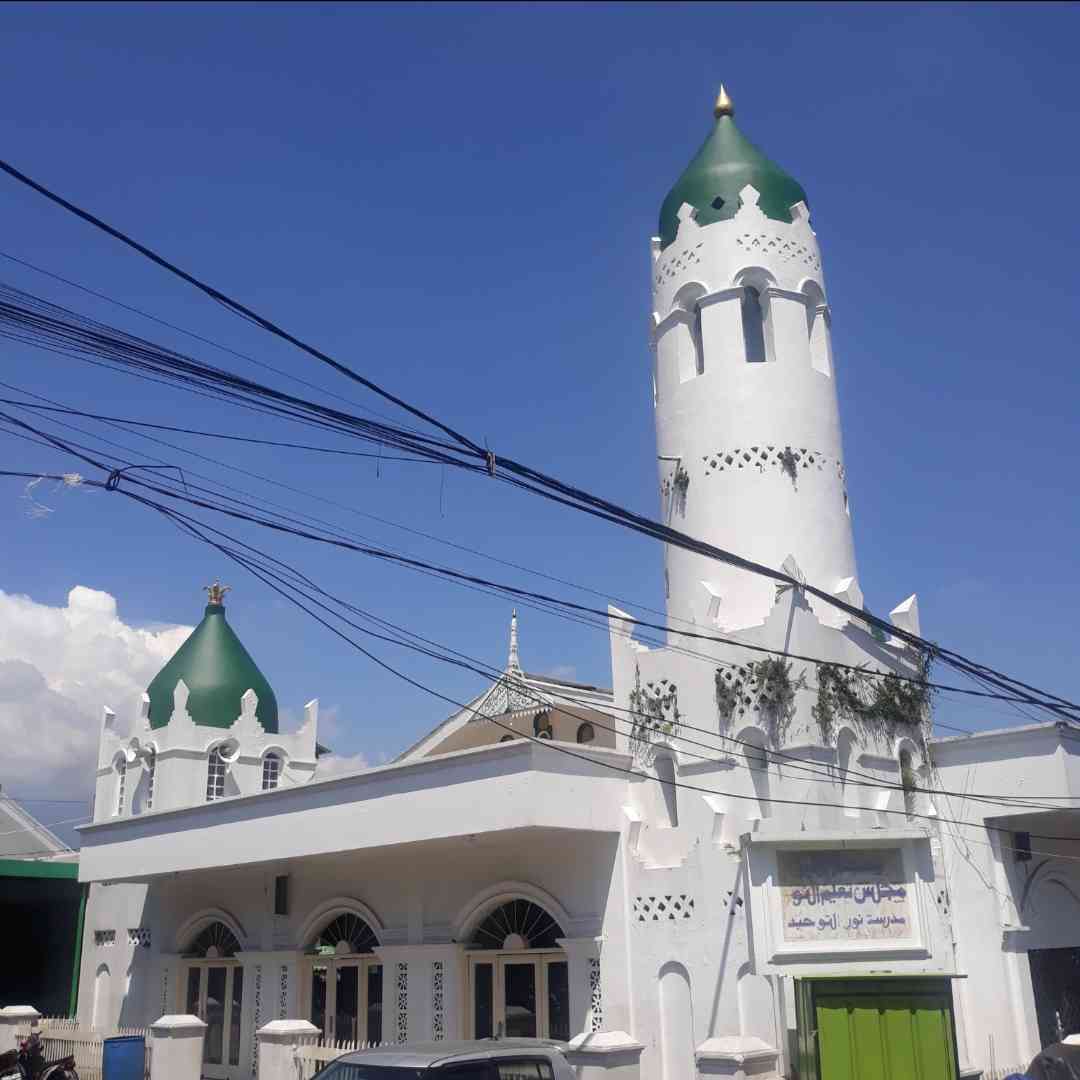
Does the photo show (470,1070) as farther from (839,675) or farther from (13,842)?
(13,842)

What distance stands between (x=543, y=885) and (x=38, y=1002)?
1769cm

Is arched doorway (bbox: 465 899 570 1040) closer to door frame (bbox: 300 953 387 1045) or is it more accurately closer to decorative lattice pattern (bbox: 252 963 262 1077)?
door frame (bbox: 300 953 387 1045)

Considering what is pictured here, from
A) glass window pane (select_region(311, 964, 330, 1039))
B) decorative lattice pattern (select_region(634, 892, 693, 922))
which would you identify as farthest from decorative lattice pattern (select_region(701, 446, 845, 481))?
glass window pane (select_region(311, 964, 330, 1039))

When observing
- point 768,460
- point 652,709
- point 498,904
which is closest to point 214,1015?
point 498,904

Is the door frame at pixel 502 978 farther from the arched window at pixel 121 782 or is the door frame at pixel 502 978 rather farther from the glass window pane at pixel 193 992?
the arched window at pixel 121 782

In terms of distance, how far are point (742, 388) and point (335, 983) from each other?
1322 cm

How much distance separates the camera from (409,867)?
20.9m

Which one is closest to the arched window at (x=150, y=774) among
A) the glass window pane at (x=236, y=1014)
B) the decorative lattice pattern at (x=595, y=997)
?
the glass window pane at (x=236, y=1014)

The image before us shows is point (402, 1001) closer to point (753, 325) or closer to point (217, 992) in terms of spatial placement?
point (217, 992)

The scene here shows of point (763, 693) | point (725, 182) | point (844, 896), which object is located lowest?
point (844, 896)

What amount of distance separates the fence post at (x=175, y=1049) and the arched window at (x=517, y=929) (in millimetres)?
4747

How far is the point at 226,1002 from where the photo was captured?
24109mm

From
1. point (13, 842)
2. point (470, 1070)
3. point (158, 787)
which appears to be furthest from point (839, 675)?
point (13, 842)

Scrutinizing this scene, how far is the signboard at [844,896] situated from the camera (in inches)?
642
